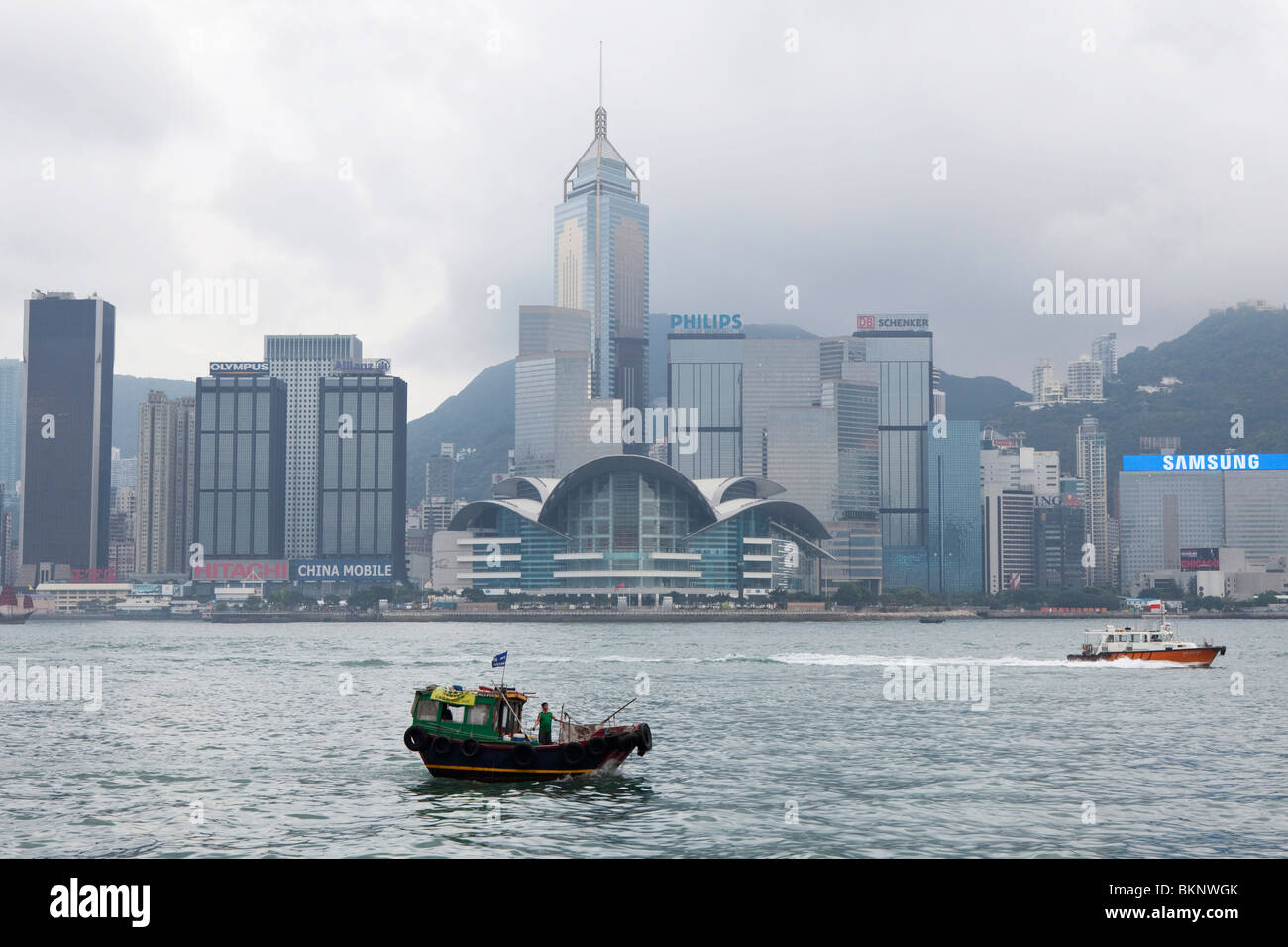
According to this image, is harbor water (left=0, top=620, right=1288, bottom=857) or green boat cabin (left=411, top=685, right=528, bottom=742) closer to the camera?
harbor water (left=0, top=620, right=1288, bottom=857)

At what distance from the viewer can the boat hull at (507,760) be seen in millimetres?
36594

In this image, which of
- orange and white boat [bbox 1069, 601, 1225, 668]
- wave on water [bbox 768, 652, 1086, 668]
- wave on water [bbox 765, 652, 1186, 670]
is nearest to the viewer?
orange and white boat [bbox 1069, 601, 1225, 668]

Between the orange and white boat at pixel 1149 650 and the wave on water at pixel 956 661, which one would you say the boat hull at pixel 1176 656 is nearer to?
the orange and white boat at pixel 1149 650

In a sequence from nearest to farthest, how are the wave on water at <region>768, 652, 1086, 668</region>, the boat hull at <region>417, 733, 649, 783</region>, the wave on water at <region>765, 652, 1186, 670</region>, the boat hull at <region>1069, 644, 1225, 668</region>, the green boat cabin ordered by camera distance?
the boat hull at <region>417, 733, 649, 783</region>
the green boat cabin
the boat hull at <region>1069, 644, 1225, 668</region>
the wave on water at <region>765, 652, 1186, 670</region>
the wave on water at <region>768, 652, 1086, 668</region>

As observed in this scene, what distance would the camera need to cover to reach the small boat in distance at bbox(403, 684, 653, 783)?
36.6m

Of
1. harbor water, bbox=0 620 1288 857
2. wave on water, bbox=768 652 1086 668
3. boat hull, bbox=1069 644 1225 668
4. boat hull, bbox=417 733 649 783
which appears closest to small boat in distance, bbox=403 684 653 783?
boat hull, bbox=417 733 649 783

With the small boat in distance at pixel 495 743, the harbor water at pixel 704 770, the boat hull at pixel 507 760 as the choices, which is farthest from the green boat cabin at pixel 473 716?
the harbor water at pixel 704 770

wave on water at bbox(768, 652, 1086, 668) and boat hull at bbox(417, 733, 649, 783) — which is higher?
boat hull at bbox(417, 733, 649, 783)

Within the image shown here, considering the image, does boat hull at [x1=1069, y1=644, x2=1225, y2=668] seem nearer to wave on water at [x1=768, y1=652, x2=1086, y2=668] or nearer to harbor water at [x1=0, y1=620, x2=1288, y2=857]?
harbor water at [x1=0, y1=620, x2=1288, y2=857]
